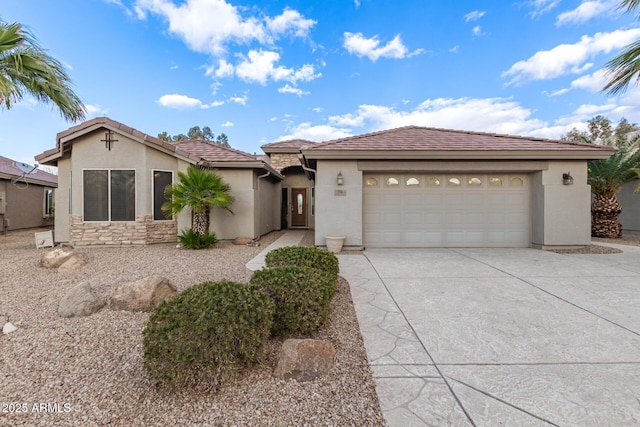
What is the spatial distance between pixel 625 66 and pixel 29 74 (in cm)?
1323

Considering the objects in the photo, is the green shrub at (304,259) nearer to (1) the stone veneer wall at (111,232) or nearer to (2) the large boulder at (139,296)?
(2) the large boulder at (139,296)

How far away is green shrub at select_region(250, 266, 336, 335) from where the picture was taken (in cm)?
276

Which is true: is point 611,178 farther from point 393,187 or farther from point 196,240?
point 196,240

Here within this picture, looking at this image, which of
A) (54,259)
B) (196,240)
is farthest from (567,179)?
(54,259)

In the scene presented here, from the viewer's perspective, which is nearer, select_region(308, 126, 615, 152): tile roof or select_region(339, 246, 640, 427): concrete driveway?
select_region(339, 246, 640, 427): concrete driveway

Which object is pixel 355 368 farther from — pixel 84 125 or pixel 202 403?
pixel 84 125

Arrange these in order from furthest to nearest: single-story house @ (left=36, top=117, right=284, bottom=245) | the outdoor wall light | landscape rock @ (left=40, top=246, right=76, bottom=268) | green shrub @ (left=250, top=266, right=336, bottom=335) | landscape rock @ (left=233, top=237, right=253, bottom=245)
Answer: landscape rock @ (left=233, top=237, right=253, bottom=245) < single-story house @ (left=36, top=117, right=284, bottom=245) < the outdoor wall light < landscape rock @ (left=40, top=246, right=76, bottom=268) < green shrub @ (left=250, top=266, right=336, bottom=335)

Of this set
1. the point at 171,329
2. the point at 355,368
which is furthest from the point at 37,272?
the point at 355,368

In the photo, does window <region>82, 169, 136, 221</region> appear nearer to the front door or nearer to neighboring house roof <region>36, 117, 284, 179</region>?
neighboring house roof <region>36, 117, 284, 179</region>

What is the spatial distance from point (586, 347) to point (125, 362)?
4.43 metres

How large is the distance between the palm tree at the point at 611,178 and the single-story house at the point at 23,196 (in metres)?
24.7

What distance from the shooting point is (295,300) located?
9.12ft

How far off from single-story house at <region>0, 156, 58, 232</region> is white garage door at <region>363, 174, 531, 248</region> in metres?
16.6

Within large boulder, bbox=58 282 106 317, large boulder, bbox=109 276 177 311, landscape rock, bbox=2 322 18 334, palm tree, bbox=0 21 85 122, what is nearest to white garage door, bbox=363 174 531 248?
large boulder, bbox=109 276 177 311
